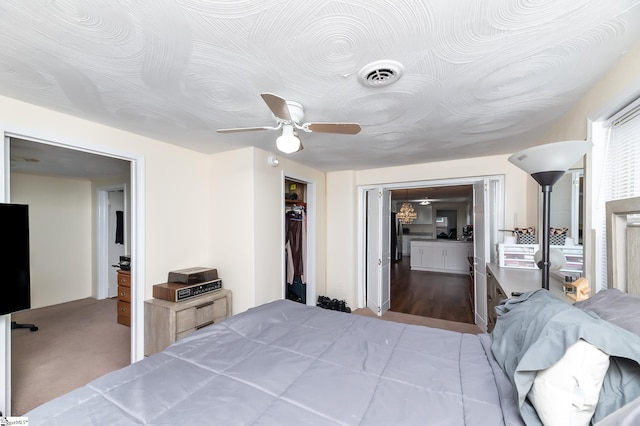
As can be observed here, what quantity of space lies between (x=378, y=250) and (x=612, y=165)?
2.78m

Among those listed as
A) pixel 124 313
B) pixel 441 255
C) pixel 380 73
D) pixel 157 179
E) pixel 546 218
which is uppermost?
pixel 380 73

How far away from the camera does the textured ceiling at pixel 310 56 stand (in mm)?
979

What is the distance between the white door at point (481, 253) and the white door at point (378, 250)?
126 cm

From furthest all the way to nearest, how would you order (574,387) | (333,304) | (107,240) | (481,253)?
1. (107,240)
2. (333,304)
3. (481,253)
4. (574,387)

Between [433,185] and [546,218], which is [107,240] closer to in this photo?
[433,185]

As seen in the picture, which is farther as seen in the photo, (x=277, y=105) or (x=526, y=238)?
(x=526, y=238)

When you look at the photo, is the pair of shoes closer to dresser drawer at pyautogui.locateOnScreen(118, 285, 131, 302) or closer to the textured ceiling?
dresser drawer at pyautogui.locateOnScreen(118, 285, 131, 302)

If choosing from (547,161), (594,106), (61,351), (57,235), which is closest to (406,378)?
(547,161)

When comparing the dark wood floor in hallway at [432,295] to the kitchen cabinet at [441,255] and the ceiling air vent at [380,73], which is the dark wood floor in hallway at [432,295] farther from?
the ceiling air vent at [380,73]

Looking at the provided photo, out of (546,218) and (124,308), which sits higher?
(546,218)

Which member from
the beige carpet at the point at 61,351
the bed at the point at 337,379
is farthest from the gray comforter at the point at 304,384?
the beige carpet at the point at 61,351

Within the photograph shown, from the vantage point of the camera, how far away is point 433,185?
144 inches

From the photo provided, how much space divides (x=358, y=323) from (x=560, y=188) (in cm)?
206

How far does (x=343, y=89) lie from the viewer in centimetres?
155
